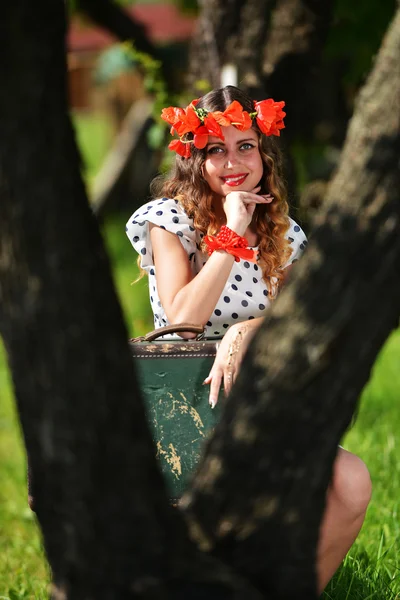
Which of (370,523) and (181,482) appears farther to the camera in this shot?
(370,523)

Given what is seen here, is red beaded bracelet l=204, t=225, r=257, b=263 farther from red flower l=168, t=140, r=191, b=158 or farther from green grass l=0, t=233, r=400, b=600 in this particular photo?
green grass l=0, t=233, r=400, b=600

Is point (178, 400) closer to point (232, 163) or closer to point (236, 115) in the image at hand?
point (232, 163)

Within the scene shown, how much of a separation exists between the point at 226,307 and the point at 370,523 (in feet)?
4.67

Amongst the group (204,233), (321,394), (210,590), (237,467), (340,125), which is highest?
(340,125)

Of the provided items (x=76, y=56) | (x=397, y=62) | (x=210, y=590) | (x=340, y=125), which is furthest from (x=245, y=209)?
(x=76, y=56)

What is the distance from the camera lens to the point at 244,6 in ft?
17.3

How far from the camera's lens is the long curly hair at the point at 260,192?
3057mm

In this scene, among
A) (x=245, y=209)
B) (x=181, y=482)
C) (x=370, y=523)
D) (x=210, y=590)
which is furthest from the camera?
(x=370, y=523)

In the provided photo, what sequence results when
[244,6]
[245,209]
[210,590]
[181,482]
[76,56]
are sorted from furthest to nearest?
1. [76,56]
2. [244,6]
3. [245,209]
4. [181,482]
5. [210,590]

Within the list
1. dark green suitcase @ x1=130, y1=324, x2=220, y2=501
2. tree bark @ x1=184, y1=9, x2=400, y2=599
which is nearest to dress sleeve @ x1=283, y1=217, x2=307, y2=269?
dark green suitcase @ x1=130, y1=324, x2=220, y2=501

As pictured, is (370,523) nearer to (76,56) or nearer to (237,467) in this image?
(237,467)

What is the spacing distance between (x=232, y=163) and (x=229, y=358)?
0.82 m

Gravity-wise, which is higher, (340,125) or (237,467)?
(340,125)

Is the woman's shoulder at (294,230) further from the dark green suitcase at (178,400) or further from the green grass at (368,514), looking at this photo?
the dark green suitcase at (178,400)
